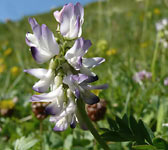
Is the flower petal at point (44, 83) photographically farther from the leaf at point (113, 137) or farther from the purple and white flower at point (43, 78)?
the leaf at point (113, 137)

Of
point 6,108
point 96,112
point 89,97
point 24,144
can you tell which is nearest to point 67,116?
point 89,97

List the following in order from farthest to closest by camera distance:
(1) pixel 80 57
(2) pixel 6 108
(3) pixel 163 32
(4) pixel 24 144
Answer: (3) pixel 163 32 → (2) pixel 6 108 → (4) pixel 24 144 → (1) pixel 80 57

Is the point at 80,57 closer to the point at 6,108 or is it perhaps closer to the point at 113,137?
the point at 113,137

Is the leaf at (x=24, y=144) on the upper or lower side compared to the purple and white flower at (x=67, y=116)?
lower

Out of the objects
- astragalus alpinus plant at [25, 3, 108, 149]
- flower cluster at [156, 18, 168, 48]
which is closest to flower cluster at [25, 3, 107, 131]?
astragalus alpinus plant at [25, 3, 108, 149]

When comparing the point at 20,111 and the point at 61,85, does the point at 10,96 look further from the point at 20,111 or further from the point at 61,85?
the point at 61,85

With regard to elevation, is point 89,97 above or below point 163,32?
above

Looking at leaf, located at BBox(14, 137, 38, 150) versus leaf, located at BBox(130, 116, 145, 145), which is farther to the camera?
leaf, located at BBox(14, 137, 38, 150)

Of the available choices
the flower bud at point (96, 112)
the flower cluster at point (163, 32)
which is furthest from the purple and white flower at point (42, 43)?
the flower cluster at point (163, 32)

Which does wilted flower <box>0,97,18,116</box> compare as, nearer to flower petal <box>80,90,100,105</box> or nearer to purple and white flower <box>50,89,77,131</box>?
purple and white flower <box>50,89,77,131</box>
